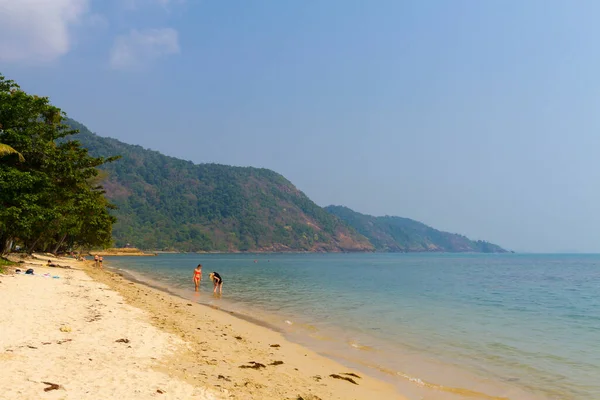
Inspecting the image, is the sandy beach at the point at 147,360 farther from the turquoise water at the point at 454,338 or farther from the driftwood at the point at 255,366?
the turquoise water at the point at 454,338

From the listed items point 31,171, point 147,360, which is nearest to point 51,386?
point 147,360

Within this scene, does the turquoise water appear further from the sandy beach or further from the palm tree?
the palm tree

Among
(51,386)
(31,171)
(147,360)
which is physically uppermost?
(31,171)

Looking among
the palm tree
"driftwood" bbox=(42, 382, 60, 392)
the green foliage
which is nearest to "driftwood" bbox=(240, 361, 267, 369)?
"driftwood" bbox=(42, 382, 60, 392)

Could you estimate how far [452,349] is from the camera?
44.8 feet

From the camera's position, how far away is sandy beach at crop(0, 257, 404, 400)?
22.0ft

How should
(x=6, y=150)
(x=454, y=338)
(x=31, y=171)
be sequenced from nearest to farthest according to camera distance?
(x=454, y=338) < (x=6, y=150) < (x=31, y=171)

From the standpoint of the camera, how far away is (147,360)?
8625 mm

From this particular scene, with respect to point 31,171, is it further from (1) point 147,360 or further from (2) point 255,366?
(2) point 255,366

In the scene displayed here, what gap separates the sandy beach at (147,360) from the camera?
6699 mm

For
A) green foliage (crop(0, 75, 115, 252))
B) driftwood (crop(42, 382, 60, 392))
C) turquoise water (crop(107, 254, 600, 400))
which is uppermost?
green foliage (crop(0, 75, 115, 252))

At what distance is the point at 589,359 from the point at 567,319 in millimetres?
9939

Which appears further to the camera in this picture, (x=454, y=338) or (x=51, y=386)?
(x=454, y=338)

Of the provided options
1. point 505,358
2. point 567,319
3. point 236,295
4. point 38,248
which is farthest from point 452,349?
point 38,248
